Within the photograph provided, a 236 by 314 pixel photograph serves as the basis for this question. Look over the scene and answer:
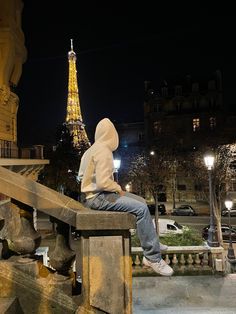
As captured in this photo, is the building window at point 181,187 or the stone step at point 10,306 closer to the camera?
the stone step at point 10,306

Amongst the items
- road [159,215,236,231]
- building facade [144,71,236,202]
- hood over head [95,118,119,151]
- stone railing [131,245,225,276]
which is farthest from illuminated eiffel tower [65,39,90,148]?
hood over head [95,118,119,151]

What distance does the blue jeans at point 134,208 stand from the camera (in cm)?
332

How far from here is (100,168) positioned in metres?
3.41

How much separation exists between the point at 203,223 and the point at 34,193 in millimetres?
29634

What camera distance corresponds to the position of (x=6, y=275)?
3.13m

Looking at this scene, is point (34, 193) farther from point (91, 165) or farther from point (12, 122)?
point (12, 122)

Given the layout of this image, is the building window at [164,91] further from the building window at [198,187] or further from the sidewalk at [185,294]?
the sidewalk at [185,294]

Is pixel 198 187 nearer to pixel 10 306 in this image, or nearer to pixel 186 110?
pixel 186 110

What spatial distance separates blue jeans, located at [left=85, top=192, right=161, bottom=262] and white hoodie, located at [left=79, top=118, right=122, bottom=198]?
0.26ft

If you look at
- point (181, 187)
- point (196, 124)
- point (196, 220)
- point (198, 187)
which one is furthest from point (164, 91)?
point (196, 220)

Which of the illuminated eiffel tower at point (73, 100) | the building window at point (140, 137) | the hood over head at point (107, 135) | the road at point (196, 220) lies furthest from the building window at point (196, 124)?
the hood over head at point (107, 135)

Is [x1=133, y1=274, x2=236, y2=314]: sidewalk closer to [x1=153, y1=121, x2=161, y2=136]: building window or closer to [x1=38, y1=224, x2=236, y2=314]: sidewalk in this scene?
[x1=38, y1=224, x2=236, y2=314]: sidewalk

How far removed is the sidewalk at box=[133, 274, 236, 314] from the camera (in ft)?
24.3

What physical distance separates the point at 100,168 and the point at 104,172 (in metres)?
0.06
